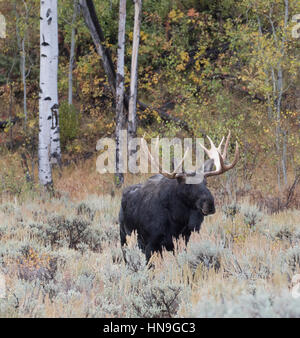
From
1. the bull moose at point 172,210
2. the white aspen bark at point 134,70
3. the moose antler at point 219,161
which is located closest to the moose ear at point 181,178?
the bull moose at point 172,210

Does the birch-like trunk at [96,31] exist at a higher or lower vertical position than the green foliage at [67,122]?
higher

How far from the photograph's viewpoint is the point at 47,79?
402 inches

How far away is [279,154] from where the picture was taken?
10.1 m

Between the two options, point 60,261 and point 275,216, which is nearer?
point 60,261

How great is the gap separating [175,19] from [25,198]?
8.72m

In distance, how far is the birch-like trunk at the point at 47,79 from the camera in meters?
10.1

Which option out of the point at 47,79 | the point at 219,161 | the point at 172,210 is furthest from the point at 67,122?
the point at 172,210

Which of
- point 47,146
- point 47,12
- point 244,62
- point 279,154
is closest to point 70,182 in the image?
point 47,146

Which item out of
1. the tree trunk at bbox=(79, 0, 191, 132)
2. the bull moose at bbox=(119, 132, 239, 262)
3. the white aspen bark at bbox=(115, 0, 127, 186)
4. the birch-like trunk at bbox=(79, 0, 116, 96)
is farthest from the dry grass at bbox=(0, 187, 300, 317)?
the birch-like trunk at bbox=(79, 0, 116, 96)

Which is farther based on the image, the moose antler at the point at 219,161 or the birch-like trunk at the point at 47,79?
the birch-like trunk at the point at 47,79

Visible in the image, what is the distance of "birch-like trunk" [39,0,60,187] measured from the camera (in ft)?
33.0

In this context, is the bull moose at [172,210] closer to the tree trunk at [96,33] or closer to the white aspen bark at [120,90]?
the white aspen bark at [120,90]

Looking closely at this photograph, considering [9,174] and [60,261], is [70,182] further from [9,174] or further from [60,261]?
[60,261]

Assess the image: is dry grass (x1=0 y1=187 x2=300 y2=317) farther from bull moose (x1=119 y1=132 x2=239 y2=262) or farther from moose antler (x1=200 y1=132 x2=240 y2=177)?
moose antler (x1=200 y1=132 x2=240 y2=177)
